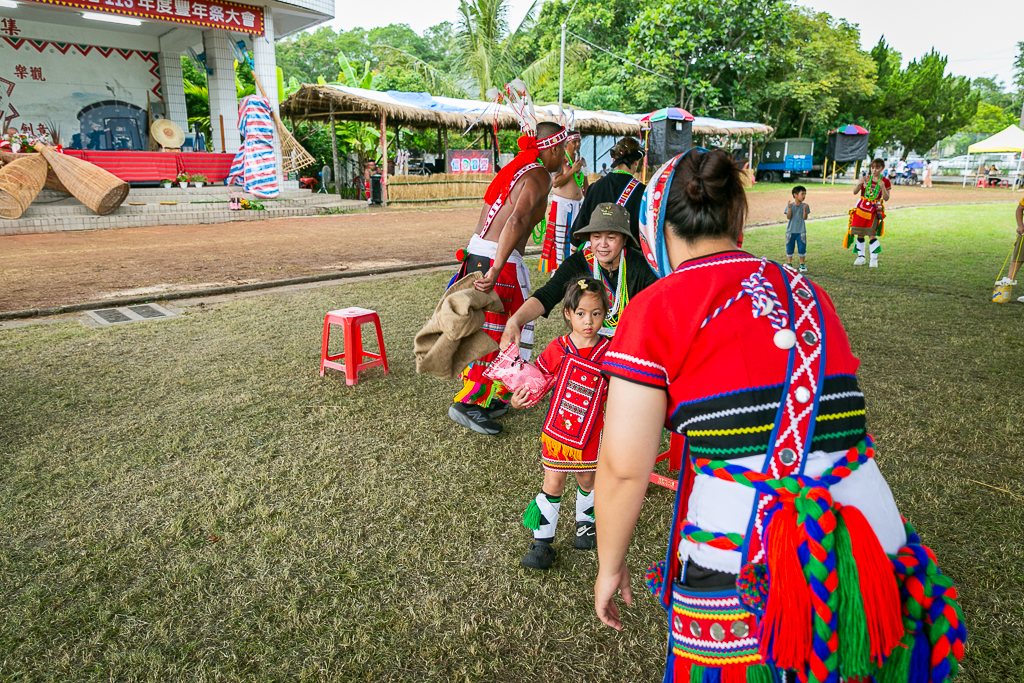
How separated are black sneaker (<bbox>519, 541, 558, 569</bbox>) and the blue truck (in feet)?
120

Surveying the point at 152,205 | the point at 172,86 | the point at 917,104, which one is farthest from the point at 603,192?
the point at 917,104

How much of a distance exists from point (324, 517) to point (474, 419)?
125 centimetres

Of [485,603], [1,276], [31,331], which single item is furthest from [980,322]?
[1,276]

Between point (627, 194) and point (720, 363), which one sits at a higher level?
point (627, 194)

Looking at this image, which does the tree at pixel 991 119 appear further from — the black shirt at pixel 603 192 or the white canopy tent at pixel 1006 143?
the black shirt at pixel 603 192

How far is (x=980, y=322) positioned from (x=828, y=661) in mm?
6666

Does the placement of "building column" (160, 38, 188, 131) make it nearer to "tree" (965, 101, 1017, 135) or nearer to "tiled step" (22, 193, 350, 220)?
"tiled step" (22, 193, 350, 220)

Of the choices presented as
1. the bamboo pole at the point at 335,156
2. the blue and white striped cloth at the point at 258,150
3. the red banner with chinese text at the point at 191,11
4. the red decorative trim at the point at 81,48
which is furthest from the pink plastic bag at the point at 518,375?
the red decorative trim at the point at 81,48

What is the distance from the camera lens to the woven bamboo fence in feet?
68.8

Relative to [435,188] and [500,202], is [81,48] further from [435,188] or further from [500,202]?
[500,202]

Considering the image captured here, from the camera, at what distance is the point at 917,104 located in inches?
1452

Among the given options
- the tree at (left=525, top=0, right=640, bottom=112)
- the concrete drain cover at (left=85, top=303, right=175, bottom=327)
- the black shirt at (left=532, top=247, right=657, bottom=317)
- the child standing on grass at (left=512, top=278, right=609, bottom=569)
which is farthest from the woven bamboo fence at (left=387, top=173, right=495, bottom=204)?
the child standing on grass at (left=512, top=278, right=609, bottom=569)

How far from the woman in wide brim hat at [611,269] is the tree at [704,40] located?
2841 cm

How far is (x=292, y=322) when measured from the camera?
632cm
